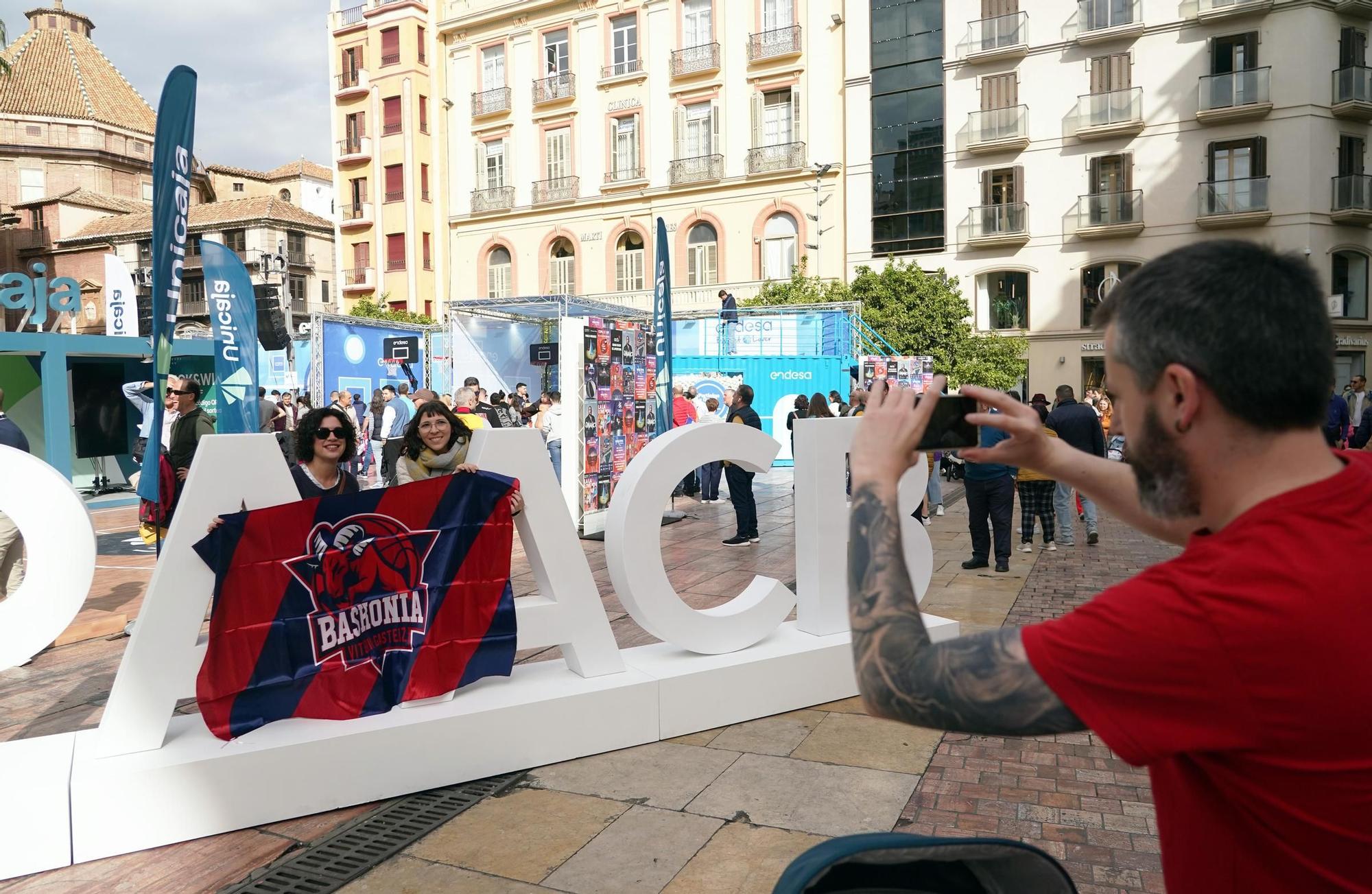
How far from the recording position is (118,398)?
48.9 feet

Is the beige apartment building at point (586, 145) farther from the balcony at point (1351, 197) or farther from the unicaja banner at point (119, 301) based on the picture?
the unicaja banner at point (119, 301)

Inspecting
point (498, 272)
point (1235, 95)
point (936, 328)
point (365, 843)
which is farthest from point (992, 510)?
point (498, 272)

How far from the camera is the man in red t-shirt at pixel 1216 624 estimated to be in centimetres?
97

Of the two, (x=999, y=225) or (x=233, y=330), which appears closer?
(x=233, y=330)

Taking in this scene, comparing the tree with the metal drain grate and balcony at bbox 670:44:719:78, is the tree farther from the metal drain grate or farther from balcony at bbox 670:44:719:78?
the metal drain grate

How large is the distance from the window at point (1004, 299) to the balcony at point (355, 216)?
976 inches

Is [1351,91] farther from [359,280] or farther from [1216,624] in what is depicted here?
[359,280]

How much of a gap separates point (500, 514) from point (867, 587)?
120 inches

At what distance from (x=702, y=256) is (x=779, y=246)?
283 cm

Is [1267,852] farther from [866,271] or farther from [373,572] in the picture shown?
[866,271]

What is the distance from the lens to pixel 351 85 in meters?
39.0

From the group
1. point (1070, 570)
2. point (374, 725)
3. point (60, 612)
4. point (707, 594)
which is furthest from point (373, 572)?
point (1070, 570)

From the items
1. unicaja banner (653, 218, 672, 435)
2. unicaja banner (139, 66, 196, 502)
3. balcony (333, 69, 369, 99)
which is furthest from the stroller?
balcony (333, 69, 369, 99)

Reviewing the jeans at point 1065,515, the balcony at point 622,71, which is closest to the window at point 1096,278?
the balcony at point 622,71
